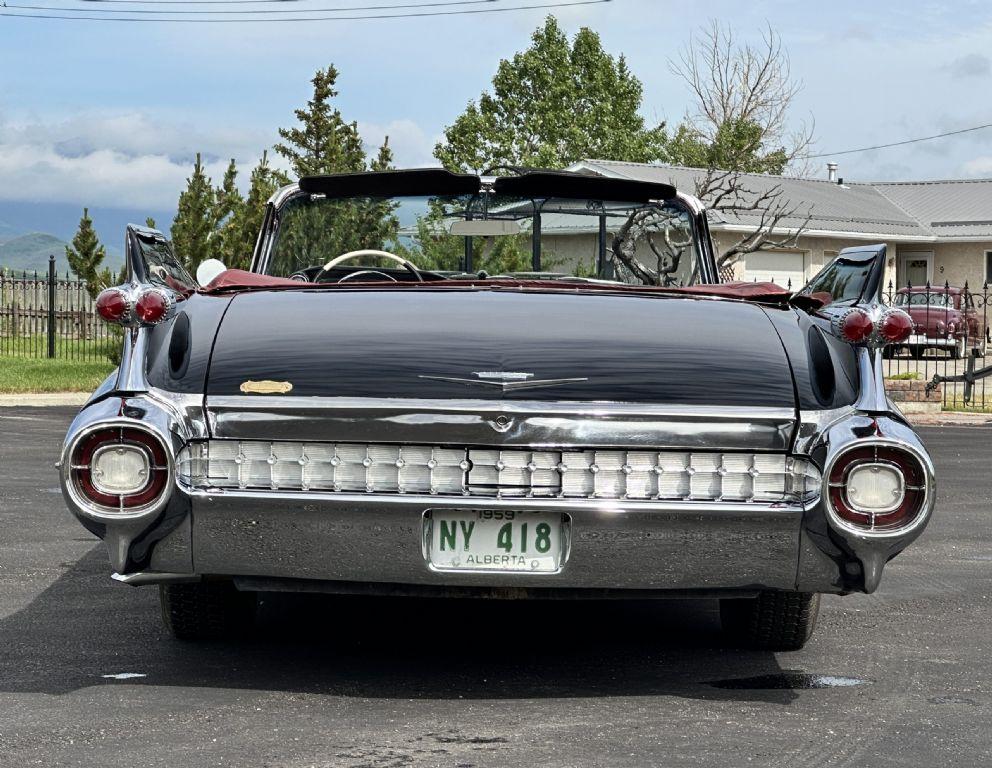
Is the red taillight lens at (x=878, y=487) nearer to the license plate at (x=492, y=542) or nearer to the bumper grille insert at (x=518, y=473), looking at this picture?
the bumper grille insert at (x=518, y=473)

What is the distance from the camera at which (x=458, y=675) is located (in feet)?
15.6

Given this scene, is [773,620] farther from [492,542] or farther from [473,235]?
[473,235]

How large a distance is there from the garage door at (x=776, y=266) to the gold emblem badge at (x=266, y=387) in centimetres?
3474

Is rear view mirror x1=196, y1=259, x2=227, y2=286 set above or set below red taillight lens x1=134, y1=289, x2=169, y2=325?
above

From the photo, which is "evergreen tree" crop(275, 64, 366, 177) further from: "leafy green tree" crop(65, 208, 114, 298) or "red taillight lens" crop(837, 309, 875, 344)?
"red taillight lens" crop(837, 309, 875, 344)

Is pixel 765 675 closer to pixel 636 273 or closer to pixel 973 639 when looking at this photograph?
pixel 973 639

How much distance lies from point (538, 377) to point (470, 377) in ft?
0.66

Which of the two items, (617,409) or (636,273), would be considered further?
(636,273)

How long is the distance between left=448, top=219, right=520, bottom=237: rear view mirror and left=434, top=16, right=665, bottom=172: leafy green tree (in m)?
46.1

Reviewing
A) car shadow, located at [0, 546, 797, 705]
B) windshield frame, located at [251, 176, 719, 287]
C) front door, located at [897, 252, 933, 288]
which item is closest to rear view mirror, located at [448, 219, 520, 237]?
windshield frame, located at [251, 176, 719, 287]

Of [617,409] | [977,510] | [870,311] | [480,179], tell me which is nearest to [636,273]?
[480,179]

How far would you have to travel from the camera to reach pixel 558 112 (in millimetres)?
55250

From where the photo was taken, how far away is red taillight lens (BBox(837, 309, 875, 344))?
4547 millimetres

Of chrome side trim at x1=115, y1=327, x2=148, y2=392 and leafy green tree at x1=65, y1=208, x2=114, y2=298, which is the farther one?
leafy green tree at x1=65, y1=208, x2=114, y2=298
